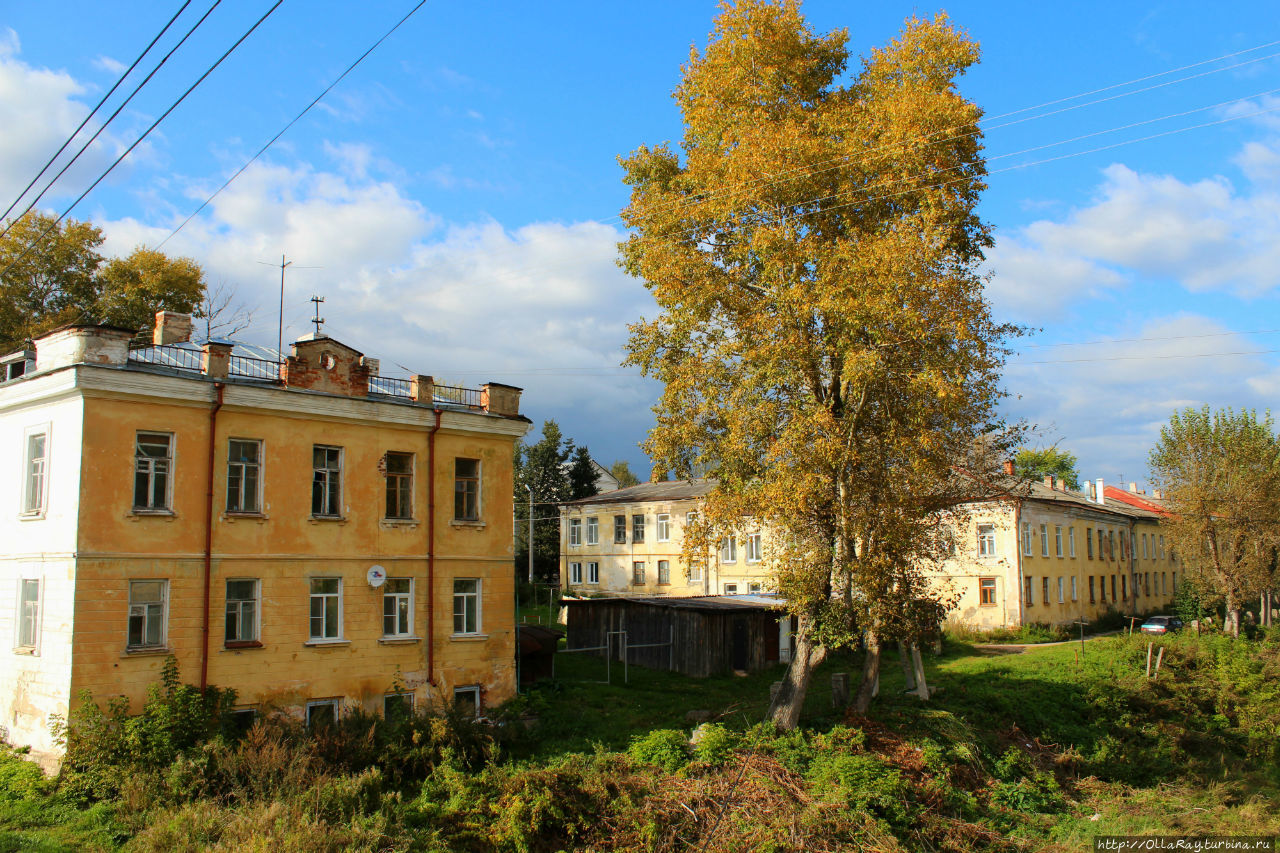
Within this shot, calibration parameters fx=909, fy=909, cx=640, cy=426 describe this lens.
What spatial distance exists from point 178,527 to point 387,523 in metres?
4.48

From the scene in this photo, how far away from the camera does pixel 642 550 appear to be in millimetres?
48312

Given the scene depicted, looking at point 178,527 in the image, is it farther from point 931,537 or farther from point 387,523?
point 931,537

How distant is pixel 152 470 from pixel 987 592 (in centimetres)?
3295

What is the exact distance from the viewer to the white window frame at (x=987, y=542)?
38.8 metres

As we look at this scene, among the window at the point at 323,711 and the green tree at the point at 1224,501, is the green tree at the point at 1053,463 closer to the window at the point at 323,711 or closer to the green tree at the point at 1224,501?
the green tree at the point at 1224,501

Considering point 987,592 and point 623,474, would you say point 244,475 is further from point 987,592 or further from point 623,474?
point 623,474

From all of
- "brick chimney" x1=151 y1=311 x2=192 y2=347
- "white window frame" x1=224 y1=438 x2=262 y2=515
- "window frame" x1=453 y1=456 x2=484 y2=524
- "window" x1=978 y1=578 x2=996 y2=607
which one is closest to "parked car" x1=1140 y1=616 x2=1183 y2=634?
"window" x1=978 y1=578 x2=996 y2=607

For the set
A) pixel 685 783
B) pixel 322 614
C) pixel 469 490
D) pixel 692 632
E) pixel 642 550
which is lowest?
pixel 685 783

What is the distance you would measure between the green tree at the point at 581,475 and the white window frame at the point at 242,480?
139ft

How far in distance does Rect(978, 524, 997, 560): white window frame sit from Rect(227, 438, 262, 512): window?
98.4ft

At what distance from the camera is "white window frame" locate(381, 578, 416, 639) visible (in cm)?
2069

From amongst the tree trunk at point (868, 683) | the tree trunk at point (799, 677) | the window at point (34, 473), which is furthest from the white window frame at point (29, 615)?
the tree trunk at point (868, 683)

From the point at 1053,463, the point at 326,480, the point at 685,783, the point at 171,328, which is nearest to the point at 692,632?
the point at 685,783

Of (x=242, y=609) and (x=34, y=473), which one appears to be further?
(x=242, y=609)
